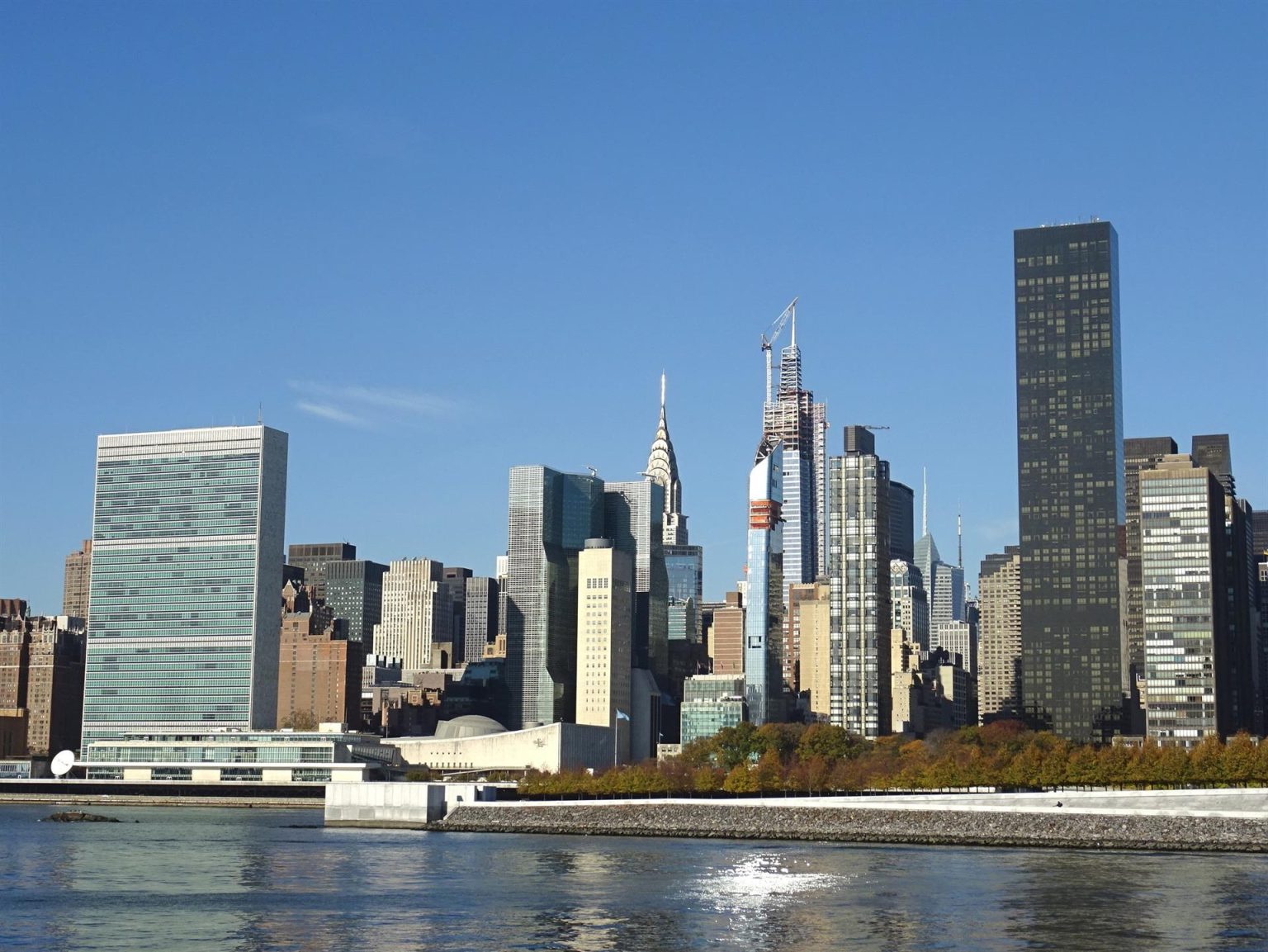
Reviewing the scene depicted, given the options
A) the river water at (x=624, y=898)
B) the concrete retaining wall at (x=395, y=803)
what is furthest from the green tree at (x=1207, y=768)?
the concrete retaining wall at (x=395, y=803)

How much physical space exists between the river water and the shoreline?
21.3ft

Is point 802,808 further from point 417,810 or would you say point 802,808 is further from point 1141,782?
point 1141,782

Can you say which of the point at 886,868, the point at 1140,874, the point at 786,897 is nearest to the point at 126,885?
the point at 786,897

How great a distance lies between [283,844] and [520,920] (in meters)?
65.2

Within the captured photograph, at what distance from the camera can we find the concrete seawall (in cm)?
13162

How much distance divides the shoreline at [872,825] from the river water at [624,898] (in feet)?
21.3

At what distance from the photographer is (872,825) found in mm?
147875

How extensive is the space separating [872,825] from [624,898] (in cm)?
5861

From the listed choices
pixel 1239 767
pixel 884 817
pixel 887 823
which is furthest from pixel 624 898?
pixel 1239 767

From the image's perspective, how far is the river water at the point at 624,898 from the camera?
250 feet

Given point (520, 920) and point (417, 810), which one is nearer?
point (520, 920)

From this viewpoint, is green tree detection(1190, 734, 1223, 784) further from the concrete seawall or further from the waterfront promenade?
the concrete seawall

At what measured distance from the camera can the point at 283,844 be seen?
144m

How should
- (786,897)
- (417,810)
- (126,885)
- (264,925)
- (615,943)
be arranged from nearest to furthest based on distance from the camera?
(615,943) → (264,925) → (786,897) → (126,885) → (417,810)
